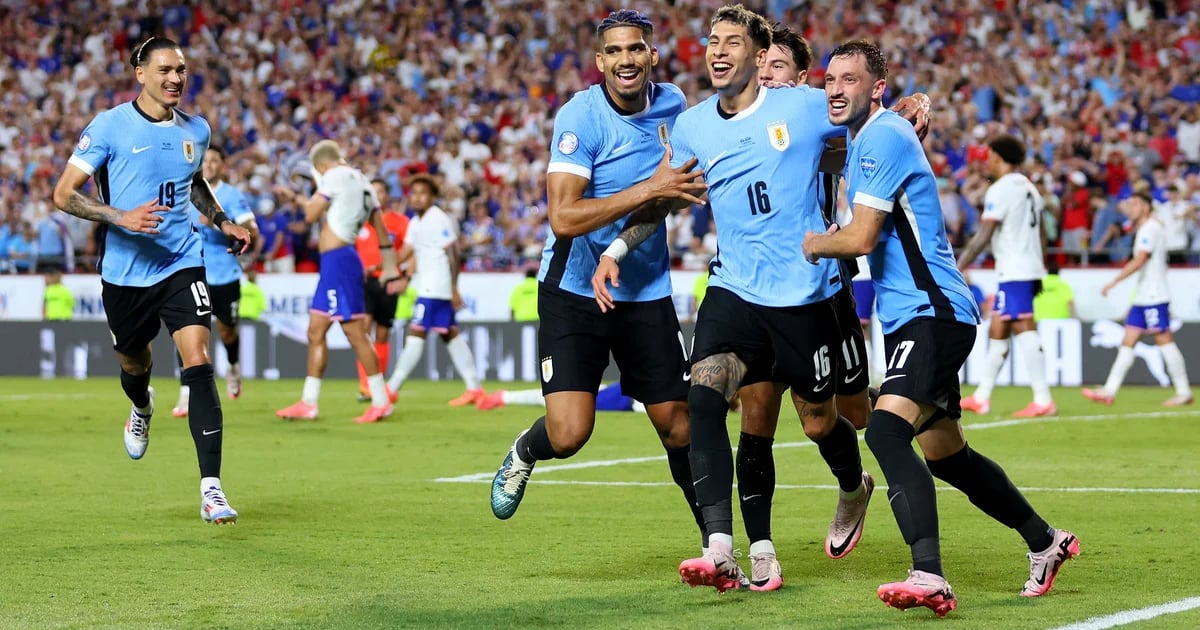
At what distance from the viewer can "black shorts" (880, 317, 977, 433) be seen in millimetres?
6164

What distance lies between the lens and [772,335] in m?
6.68

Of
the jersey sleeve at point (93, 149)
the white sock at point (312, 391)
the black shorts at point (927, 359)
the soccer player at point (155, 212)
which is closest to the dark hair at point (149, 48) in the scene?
the soccer player at point (155, 212)

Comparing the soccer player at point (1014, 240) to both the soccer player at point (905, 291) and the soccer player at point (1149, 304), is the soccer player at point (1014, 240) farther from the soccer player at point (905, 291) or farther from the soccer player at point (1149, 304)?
the soccer player at point (905, 291)

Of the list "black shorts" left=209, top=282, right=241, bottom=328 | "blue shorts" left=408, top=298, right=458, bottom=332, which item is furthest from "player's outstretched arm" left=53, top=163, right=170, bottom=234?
"blue shorts" left=408, top=298, right=458, bottom=332

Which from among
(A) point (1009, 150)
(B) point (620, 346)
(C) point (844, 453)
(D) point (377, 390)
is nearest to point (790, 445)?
(A) point (1009, 150)

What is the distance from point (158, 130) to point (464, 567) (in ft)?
11.3

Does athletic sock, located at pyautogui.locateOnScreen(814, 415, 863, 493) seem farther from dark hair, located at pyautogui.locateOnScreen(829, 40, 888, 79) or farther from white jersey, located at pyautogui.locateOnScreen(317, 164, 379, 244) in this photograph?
white jersey, located at pyautogui.locateOnScreen(317, 164, 379, 244)

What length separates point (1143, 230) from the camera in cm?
1777

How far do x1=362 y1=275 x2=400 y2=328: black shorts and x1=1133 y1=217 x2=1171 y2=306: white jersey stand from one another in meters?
8.20

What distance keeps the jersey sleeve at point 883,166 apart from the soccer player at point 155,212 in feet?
14.0

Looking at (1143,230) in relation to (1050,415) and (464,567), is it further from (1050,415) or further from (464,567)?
(464,567)

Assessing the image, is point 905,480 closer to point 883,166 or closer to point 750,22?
point 883,166

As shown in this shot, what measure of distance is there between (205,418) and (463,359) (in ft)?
31.1

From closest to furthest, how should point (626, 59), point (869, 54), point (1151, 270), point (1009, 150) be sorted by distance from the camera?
1. point (869, 54)
2. point (626, 59)
3. point (1009, 150)
4. point (1151, 270)
